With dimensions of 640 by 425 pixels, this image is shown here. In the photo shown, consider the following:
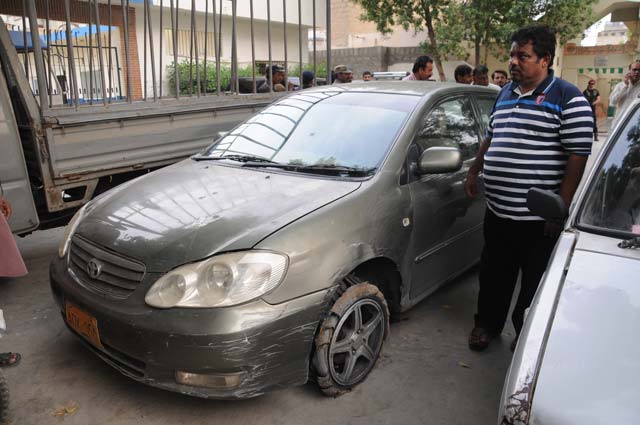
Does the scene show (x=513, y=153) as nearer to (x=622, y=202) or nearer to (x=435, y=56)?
(x=622, y=202)

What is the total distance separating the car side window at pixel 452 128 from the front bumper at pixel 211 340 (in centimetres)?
144

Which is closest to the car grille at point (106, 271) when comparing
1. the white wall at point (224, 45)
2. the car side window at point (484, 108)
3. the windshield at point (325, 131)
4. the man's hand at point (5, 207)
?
the man's hand at point (5, 207)

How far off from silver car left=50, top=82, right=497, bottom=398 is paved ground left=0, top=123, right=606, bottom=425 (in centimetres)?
17

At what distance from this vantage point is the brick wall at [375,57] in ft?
70.1

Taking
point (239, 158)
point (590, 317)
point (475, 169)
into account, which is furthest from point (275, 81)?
point (590, 317)

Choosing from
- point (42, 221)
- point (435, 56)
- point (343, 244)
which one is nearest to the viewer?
point (343, 244)

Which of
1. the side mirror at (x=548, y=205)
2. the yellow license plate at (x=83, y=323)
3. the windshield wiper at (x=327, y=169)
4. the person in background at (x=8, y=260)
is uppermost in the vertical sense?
the windshield wiper at (x=327, y=169)

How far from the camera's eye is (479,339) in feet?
10.4

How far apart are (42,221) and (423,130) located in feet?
10.3

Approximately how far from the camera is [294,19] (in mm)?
7230

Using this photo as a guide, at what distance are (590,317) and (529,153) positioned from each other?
1.44 metres

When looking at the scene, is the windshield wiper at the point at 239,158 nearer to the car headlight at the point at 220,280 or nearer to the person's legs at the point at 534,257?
the car headlight at the point at 220,280

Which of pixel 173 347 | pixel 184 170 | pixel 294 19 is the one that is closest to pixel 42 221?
pixel 184 170

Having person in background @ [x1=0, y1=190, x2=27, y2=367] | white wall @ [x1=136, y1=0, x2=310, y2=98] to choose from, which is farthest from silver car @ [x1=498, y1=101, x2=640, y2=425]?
white wall @ [x1=136, y1=0, x2=310, y2=98]
